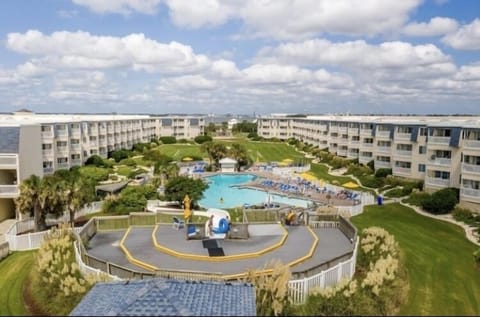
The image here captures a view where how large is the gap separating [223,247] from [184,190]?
16660 millimetres

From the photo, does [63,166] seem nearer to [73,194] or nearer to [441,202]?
[73,194]

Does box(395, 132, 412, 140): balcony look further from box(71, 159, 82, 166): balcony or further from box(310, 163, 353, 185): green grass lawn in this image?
box(71, 159, 82, 166): balcony

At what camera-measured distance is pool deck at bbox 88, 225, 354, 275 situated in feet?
61.8

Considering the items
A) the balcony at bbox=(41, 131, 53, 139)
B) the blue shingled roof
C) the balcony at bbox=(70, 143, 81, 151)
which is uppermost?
the balcony at bbox=(41, 131, 53, 139)

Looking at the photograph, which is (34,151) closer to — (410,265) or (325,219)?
(325,219)

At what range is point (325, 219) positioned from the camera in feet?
86.2

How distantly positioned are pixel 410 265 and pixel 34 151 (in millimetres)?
32680

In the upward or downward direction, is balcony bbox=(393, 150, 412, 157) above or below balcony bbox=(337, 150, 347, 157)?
above

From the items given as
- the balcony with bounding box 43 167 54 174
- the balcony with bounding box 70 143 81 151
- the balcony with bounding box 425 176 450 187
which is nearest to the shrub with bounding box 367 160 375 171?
the balcony with bounding box 425 176 450 187

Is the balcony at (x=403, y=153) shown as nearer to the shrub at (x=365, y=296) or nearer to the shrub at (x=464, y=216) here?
the shrub at (x=464, y=216)

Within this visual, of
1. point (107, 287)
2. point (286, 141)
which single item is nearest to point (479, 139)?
point (107, 287)

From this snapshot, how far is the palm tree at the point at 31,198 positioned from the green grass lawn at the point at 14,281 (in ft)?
10.5

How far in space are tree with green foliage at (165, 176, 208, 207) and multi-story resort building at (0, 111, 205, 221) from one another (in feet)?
40.4

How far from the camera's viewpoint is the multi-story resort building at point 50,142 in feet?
108
